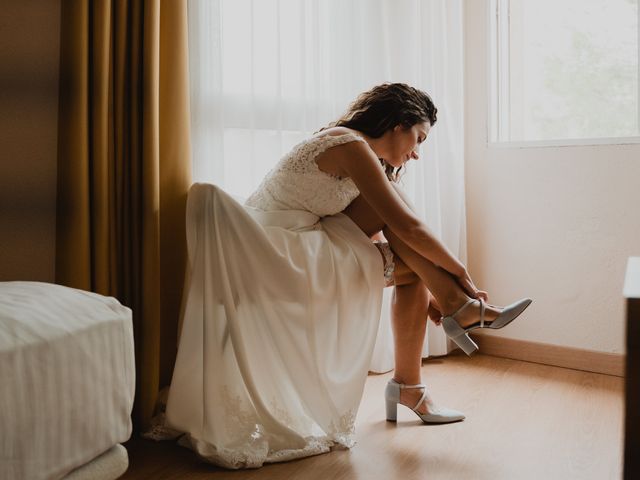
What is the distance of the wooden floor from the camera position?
158cm

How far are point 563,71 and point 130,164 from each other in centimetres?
190

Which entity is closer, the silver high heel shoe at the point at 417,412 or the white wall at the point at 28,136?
the white wall at the point at 28,136

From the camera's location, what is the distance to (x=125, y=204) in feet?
5.77

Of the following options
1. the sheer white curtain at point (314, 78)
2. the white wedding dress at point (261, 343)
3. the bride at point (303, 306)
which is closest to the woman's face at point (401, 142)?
the bride at point (303, 306)

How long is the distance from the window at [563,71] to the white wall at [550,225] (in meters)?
0.08

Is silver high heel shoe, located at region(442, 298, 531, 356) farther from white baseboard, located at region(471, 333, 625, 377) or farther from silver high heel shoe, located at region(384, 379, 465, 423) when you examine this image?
white baseboard, located at region(471, 333, 625, 377)

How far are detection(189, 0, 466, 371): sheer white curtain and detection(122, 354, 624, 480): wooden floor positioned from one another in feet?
1.52

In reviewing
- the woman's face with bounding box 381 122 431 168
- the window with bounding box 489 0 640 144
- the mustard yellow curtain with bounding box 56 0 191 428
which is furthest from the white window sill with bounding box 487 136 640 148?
the mustard yellow curtain with bounding box 56 0 191 428

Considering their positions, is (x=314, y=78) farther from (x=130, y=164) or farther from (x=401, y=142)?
(x=130, y=164)

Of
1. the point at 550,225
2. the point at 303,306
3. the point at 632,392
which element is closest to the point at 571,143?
the point at 550,225

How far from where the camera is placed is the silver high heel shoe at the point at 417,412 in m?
1.94

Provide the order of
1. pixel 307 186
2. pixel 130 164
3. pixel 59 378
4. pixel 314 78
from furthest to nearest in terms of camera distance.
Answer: pixel 314 78 < pixel 307 186 < pixel 130 164 < pixel 59 378

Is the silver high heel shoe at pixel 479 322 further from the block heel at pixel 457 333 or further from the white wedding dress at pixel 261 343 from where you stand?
the white wedding dress at pixel 261 343

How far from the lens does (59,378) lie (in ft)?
3.35
